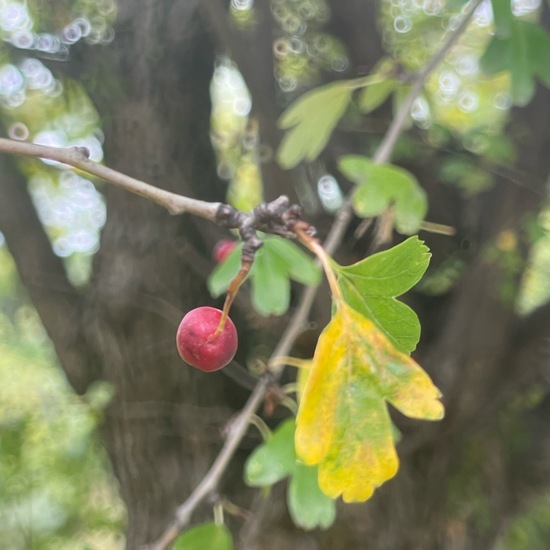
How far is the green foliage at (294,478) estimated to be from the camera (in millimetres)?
847

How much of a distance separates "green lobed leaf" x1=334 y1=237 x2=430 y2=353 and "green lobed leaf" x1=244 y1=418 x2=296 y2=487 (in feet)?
1.56

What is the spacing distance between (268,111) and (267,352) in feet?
2.25

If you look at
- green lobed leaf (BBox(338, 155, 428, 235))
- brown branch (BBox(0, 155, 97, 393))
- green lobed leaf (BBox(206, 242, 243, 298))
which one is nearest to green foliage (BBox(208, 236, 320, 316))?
green lobed leaf (BBox(206, 242, 243, 298))

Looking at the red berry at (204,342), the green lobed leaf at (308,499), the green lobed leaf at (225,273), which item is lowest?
the green lobed leaf at (308,499)

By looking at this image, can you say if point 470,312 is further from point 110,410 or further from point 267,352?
point 110,410

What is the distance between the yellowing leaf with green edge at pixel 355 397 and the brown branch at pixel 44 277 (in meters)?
Answer: 1.37

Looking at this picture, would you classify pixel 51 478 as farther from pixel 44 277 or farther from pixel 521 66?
pixel 521 66

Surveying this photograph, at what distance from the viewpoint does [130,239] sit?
5.27 ft

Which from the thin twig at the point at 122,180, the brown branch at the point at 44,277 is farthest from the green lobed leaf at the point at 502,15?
the brown branch at the point at 44,277

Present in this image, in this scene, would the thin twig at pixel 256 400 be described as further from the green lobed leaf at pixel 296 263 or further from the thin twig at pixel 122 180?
the thin twig at pixel 122 180

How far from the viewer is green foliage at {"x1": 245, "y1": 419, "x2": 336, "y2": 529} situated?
847mm

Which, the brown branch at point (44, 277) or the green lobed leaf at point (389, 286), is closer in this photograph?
the green lobed leaf at point (389, 286)

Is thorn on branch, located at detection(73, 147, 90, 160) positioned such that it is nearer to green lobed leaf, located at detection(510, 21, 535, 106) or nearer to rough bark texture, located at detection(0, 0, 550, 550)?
green lobed leaf, located at detection(510, 21, 535, 106)

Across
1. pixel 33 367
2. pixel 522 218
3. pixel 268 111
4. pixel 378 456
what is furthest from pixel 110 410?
pixel 33 367
